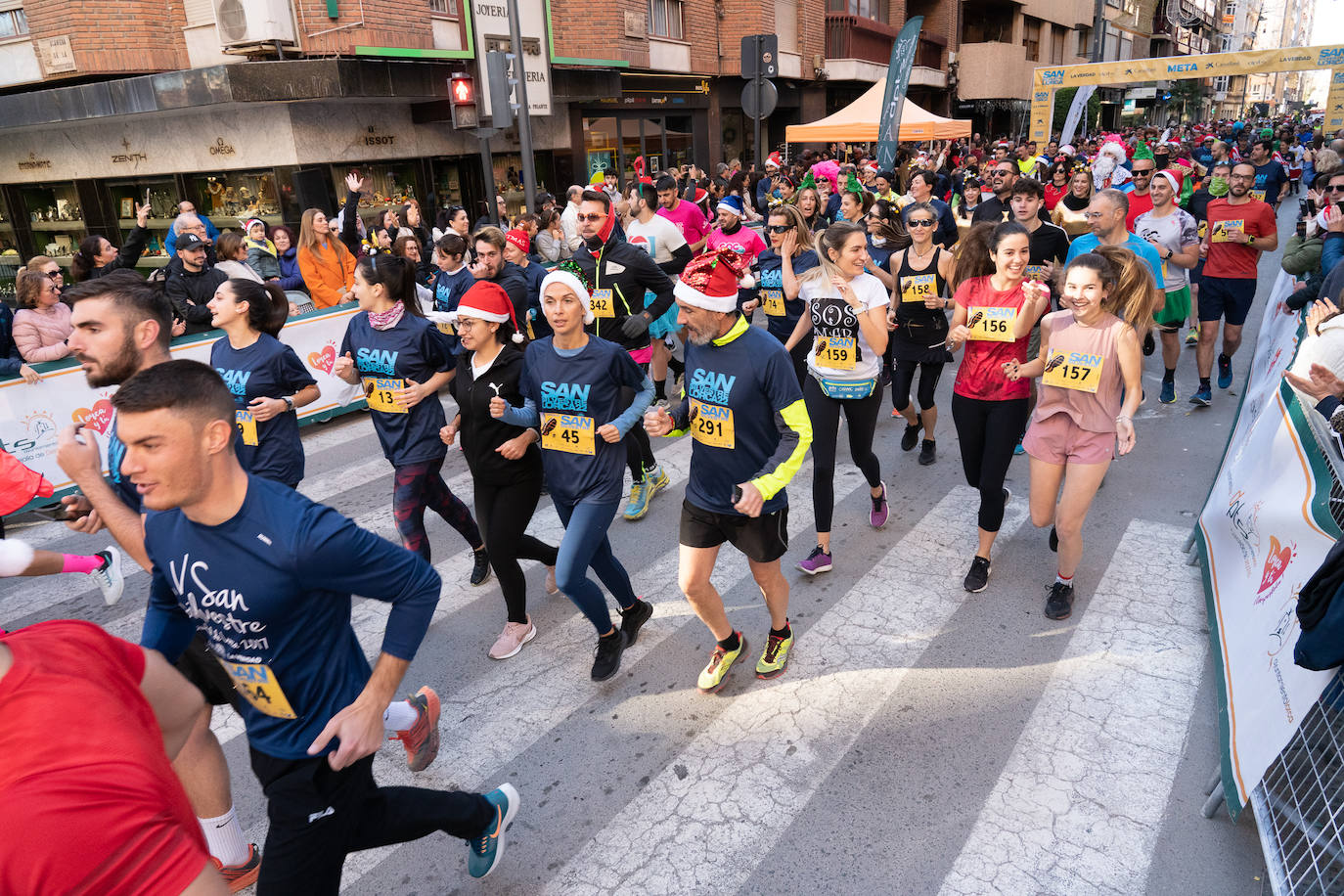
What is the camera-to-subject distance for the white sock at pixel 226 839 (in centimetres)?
305

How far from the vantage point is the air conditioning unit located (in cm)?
1390

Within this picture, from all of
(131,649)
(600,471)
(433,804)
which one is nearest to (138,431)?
(131,649)

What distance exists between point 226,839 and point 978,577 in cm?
394

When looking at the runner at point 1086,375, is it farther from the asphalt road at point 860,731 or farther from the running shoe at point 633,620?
A: the running shoe at point 633,620

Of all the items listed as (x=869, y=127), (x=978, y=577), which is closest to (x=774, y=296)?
(x=978, y=577)

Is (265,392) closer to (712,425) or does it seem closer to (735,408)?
(712,425)

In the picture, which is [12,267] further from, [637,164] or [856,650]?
[856,650]

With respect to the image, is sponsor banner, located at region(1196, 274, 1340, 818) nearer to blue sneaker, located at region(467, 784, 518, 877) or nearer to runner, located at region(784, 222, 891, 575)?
runner, located at region(784, 222, 891, 575)

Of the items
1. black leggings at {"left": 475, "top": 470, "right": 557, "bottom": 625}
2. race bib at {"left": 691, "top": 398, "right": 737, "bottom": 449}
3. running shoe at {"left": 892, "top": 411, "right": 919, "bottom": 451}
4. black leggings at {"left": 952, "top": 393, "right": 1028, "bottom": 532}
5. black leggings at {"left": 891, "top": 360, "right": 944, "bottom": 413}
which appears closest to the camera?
race bib at {"left": 691, "top": 398, "right": 737, "bottom": 449}

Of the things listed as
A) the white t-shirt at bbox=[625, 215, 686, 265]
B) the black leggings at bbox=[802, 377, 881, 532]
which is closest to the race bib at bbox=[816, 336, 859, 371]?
the black leggings at bbox=[802, 377, 881, 532]

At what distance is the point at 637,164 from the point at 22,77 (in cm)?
1257

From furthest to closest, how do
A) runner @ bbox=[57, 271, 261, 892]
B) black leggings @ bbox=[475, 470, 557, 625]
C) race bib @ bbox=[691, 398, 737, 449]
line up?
black leggings @ bbox=[475, 470, 557, 625], race bib @ bbox=[691, 398, 737, 449], runner @ bbox=[57, 271, 261, 892]

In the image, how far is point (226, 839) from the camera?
312 centimetres

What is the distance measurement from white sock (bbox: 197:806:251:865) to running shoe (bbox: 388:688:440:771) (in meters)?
0.62
